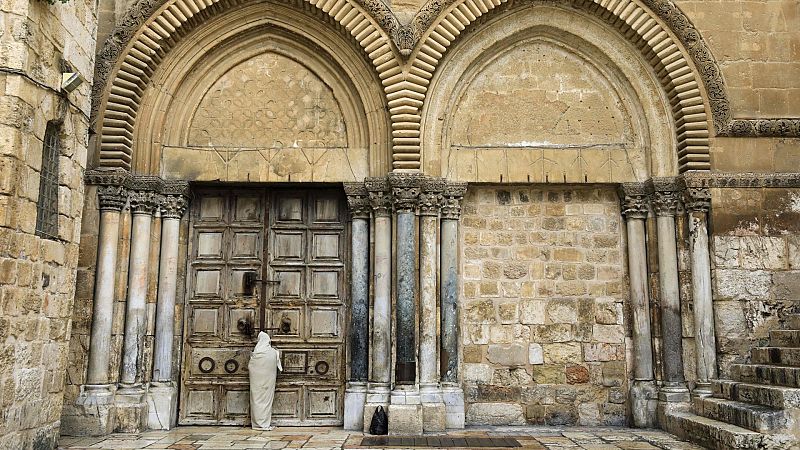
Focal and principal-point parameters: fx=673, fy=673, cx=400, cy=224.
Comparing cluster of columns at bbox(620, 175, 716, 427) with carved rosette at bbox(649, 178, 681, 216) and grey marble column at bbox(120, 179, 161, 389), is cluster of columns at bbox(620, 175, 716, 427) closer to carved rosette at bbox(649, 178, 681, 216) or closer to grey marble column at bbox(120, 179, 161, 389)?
carved rosette at bbox(649, 178, 681, 216)

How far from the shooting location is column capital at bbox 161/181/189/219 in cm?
835

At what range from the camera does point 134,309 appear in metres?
8.04

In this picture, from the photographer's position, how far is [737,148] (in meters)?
8.28

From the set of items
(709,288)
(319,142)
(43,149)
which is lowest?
(709,288)

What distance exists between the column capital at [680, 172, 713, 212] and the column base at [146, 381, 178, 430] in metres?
6.70

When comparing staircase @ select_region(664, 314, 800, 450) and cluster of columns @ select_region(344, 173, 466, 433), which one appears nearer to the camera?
staircase @ select_region(664, 314, 800, 450)

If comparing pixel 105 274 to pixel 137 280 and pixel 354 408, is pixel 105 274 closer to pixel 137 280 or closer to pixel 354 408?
pixel 137 280

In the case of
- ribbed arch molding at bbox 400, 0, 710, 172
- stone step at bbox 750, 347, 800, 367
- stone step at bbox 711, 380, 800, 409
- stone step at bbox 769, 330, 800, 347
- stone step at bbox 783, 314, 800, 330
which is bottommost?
stone step at bbox 711, 380, 800, 409

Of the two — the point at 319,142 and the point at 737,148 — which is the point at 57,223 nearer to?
the point at 319,142

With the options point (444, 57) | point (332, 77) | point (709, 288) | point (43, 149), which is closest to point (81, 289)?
point (43, 149)

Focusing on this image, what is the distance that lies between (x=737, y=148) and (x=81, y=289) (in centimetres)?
808

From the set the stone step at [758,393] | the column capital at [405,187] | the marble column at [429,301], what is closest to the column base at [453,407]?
the marble column at [429,301]

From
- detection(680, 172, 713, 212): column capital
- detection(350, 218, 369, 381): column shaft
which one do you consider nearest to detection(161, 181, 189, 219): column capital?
detection(350, 218, 369, 381): column shaft

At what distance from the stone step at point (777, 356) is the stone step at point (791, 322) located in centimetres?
43
